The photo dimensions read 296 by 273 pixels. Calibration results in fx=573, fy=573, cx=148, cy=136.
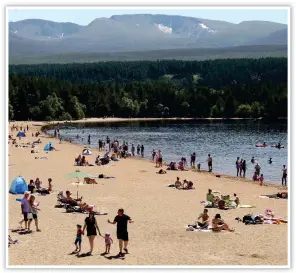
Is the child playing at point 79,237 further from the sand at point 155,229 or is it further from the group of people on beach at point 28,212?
the group of people on beach at point 28,212

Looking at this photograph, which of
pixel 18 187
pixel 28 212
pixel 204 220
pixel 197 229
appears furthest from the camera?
pixel 18 187

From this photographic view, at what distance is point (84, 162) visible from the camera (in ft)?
148

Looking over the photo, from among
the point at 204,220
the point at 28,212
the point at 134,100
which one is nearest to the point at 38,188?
the point at 28,212

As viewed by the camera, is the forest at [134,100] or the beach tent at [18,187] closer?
the beach tent at [18,187]

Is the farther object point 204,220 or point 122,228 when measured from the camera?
point 204,220

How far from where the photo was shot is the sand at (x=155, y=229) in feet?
56.4

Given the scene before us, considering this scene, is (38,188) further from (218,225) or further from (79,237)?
(79,237)

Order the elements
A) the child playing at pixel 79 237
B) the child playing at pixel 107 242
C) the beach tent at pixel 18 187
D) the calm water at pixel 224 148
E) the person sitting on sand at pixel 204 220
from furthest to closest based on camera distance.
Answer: the calm water at pixel 224 148 < the beach tent at pixel 18 187 < the person sitting on sand at pixel 204 220 < the child playing at pixel 79 237 < the child playing at pixel 107 242

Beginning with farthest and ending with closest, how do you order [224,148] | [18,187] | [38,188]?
[224,148] < [38,188] < [18,187]

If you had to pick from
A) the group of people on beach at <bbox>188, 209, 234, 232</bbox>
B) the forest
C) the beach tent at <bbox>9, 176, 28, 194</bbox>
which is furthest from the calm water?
the forest

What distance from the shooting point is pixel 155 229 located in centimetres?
2133

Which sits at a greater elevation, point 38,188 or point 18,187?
point 18,187

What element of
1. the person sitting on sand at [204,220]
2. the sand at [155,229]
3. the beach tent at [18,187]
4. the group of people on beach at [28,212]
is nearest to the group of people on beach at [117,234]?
the sand at [155,229]
